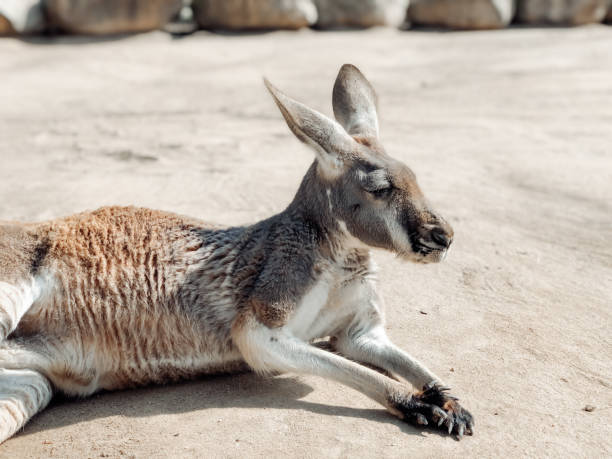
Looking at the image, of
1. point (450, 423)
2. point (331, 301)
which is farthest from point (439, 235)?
point (450, 423)

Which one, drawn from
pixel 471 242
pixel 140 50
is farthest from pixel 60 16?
pixel 471 242

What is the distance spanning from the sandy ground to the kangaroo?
181mm

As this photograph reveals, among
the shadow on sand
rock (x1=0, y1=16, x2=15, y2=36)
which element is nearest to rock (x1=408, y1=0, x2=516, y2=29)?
rock (x1=0, y1=16, x2=15, y2=36)

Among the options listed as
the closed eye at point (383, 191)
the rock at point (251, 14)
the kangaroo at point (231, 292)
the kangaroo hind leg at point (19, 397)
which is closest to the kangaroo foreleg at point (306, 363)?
the kangaroo at point (231, 292)

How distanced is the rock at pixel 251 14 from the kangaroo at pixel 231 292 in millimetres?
7746

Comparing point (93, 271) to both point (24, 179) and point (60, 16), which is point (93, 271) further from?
point (60, 16)

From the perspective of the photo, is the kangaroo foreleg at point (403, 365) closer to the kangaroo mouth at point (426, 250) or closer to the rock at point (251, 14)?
the kangaroo mouth at point (426, 250)

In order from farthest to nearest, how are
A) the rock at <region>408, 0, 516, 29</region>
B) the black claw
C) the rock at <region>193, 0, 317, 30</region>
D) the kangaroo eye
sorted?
the rock at <region>408, 0, 516, 29</region>, the rock at <region>193, 0, 317, 30</region>, the kangaroo eye, the black claw

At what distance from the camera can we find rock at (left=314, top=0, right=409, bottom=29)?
1151 cm

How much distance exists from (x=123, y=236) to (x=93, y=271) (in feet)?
0.82

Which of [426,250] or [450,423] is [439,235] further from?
[450,423]

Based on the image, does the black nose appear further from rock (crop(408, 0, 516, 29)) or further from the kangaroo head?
rock (crop(408, 0, 516, 29))

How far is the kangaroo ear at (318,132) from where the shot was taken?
11.3 feet

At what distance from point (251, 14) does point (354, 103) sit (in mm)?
7422
